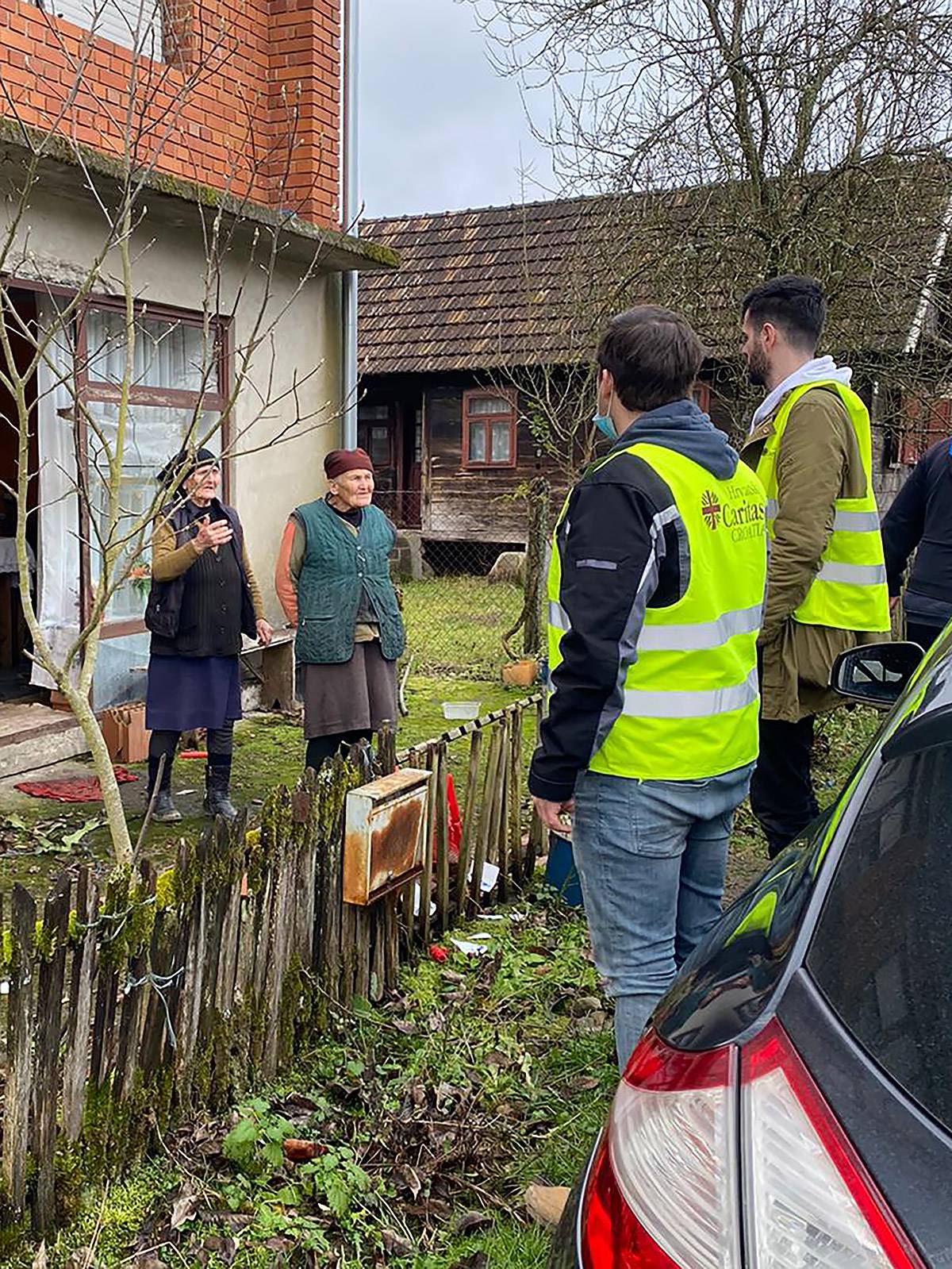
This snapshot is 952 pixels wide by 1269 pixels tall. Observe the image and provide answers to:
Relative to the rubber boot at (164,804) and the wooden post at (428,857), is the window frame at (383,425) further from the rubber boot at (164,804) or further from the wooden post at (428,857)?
the wooden post at (428,857)

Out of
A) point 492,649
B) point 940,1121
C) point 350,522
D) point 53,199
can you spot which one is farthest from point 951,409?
point 940,1121

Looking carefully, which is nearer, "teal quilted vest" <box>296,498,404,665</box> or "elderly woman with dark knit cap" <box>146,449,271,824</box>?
"teal quilted vest" <box>296,498,404,665</box>

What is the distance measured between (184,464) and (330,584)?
49.9 inches

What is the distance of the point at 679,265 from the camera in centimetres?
732

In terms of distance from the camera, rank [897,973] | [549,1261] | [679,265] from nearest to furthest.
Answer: [897,973]
[549,1261]
[679,265]

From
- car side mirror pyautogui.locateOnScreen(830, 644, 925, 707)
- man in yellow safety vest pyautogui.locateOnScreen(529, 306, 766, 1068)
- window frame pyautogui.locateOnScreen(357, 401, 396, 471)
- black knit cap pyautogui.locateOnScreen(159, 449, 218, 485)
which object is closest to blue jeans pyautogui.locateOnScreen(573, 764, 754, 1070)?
man in yellow safety vest pyautogui.locateOnScreen(529, 306, 766, 1068)

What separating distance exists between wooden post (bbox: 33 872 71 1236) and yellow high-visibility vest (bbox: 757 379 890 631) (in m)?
2.68

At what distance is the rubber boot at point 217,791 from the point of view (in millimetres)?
5625

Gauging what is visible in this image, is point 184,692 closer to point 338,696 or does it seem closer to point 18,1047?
point 338,696

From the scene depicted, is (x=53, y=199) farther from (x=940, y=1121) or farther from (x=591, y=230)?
(x=940, y=1121)

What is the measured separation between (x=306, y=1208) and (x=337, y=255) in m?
6.45

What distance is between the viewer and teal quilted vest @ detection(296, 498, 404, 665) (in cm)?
495

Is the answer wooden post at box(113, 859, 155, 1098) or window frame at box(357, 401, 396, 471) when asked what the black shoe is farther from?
window frame at box(357, 401, 396, 471)

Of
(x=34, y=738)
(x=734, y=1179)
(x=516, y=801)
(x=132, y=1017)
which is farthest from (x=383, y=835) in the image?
(x=34, y=738)
